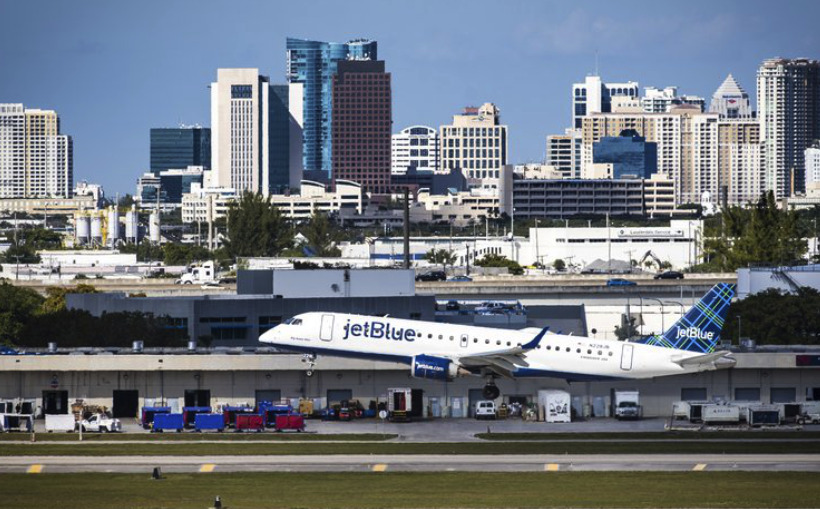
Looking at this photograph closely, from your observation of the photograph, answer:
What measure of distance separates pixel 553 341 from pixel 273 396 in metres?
18.6

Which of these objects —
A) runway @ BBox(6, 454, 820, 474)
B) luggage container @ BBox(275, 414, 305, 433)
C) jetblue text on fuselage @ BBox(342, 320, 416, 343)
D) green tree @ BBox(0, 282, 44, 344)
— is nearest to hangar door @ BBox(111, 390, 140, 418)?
luggage container @ BBox(275, 414, 305, 433)

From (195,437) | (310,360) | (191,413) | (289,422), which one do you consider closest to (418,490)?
(195,437)

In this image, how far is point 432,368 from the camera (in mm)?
92562

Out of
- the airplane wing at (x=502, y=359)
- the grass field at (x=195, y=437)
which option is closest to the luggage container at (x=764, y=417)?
the airplane wing at (x=502, y=359)

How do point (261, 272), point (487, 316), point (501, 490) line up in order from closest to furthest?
point (501, 490) → point (487, 316) → point (261, 272)

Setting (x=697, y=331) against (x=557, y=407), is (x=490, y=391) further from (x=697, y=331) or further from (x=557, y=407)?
(x=697, y=331)

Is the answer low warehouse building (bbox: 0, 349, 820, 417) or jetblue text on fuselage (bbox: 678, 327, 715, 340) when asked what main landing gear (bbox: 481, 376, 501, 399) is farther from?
jetblue text on fuselage (bbox: 678, 327, 715, 340)

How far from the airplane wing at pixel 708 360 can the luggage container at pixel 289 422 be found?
22061mm

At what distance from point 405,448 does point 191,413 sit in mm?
16015

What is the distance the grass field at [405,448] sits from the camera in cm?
8506

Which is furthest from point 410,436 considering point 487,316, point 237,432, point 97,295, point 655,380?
point 97,295

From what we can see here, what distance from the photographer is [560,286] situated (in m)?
194

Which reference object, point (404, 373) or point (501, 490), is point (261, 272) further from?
point (501, 490)

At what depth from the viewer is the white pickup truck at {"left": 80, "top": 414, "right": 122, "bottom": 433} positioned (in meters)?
94.4
